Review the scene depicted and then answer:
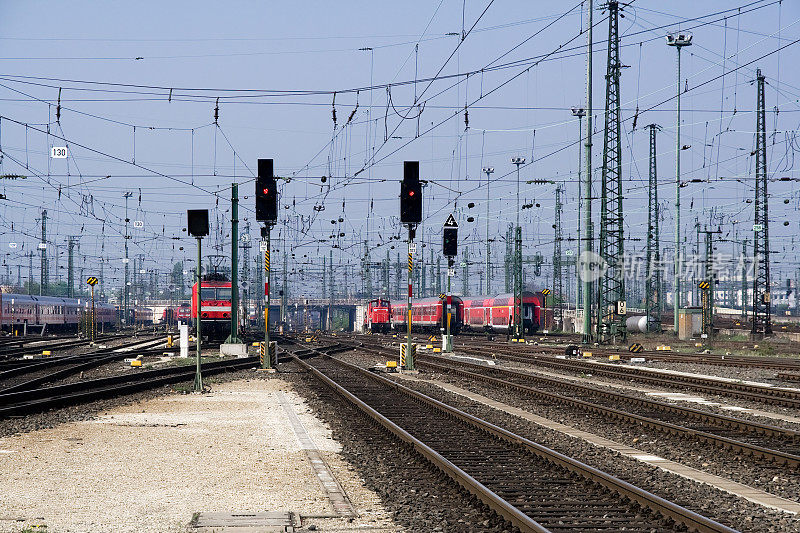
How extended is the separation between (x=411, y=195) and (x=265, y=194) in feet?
15.6

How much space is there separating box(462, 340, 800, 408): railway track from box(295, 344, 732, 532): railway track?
26.4 feet

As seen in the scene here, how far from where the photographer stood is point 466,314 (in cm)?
8831

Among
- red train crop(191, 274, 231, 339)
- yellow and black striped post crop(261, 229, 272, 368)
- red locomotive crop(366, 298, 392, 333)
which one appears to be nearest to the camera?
yellow and black striped post crop(261, 229, 272, 368)

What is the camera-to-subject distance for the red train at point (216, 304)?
54.6 metres

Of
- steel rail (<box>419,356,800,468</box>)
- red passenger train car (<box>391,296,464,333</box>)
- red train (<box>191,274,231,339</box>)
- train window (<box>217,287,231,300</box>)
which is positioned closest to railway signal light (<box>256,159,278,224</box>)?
steel rail (<box>419,356,800,468</box>)

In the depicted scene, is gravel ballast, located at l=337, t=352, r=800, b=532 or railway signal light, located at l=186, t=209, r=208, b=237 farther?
railway signal light, located at l=186, t=209, r=208, b=237

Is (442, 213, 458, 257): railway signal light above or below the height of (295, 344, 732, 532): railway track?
→ above

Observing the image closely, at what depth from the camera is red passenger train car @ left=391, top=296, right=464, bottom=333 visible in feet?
267

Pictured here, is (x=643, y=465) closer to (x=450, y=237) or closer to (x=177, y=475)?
(x=177, y=475)

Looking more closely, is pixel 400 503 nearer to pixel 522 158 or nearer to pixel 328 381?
pixel 328 381

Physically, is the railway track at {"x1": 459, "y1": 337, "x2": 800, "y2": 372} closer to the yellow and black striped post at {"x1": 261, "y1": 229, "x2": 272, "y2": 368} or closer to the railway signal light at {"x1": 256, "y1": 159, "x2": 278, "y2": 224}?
the yellow and black striped post at {"x1": 261, "y1": 229, "x2": 272, "y2": 368}

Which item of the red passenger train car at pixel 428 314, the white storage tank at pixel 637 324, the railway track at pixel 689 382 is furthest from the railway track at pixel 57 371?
the red passenger train car at pixel 428 314

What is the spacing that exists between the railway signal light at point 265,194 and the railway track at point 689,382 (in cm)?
1205

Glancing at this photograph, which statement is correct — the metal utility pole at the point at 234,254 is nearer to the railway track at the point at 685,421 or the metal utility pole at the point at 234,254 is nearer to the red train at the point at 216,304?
the red train at the point at 216,304
